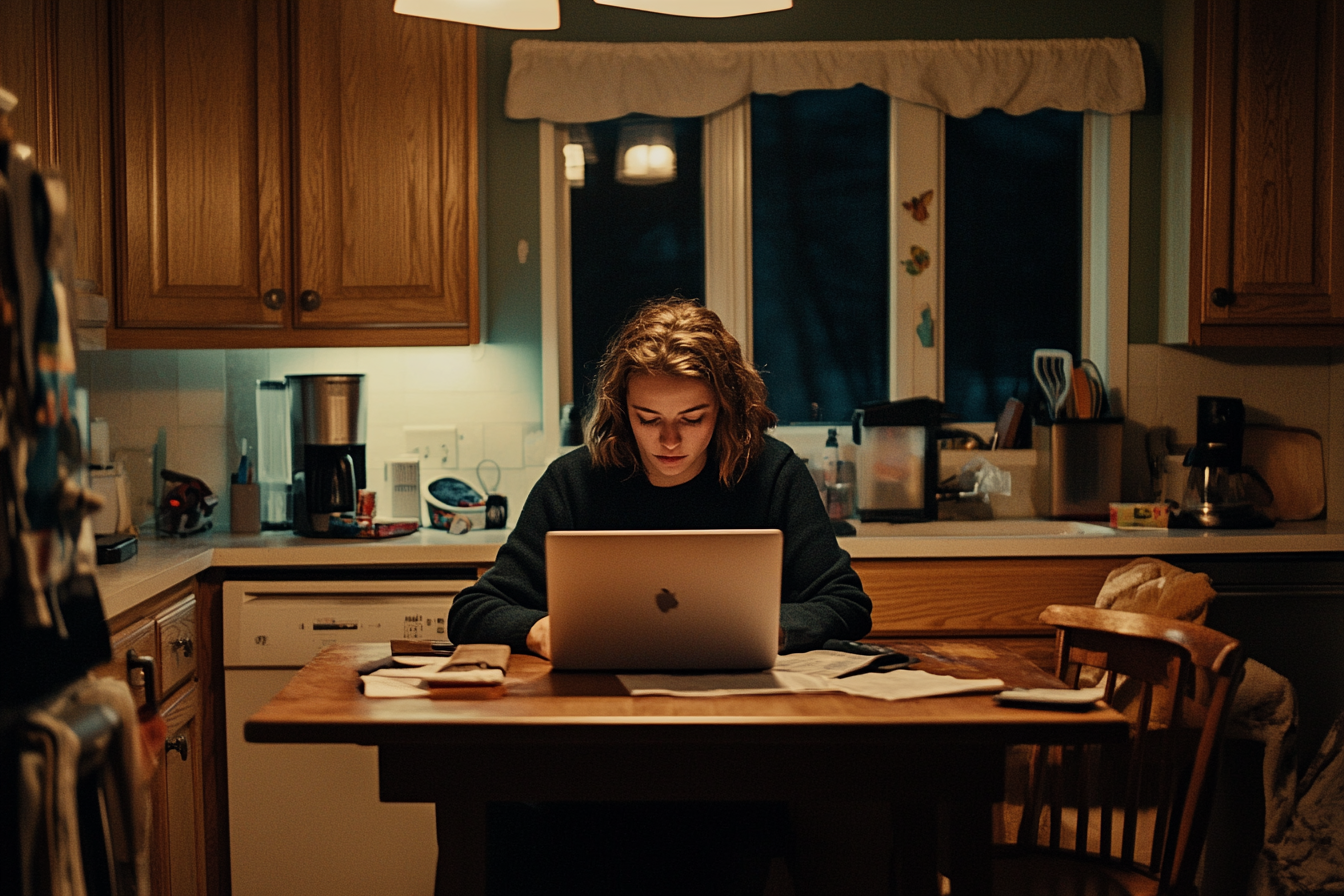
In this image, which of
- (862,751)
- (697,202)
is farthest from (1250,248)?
(862,751)

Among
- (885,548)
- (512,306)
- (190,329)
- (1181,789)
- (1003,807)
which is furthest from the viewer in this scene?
(512,306)

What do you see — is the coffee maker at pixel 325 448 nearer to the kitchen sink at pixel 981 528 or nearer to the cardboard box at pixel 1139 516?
the kitchen sink at pixel 981 528

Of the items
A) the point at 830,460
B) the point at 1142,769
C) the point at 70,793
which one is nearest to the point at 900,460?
the point at 830,460

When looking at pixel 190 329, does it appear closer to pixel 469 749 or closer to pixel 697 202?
pixel 697 202

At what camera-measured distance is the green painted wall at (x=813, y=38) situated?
10.5 feet

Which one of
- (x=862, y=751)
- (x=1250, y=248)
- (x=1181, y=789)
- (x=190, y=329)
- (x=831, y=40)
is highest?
(x=831, y=40)

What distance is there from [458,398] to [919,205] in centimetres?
Result: 146

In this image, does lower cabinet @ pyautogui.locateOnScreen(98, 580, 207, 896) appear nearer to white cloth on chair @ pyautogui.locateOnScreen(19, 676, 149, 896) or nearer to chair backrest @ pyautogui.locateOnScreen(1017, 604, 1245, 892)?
white cloth on chair @ pyautogui.locateOnScreen(19, 676, 149, 896)

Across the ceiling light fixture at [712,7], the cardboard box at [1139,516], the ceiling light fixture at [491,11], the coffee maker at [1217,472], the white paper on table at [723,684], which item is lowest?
the white paper on table at [723,684]

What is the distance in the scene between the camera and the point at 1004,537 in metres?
2.69

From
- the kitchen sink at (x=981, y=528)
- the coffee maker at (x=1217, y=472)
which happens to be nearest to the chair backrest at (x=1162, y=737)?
the kitchen sink at (x=981, y=528)

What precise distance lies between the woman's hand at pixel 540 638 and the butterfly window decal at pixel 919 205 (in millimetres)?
2087

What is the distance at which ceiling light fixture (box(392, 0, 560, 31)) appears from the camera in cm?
169

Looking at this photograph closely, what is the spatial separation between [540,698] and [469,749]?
11 centimetres
